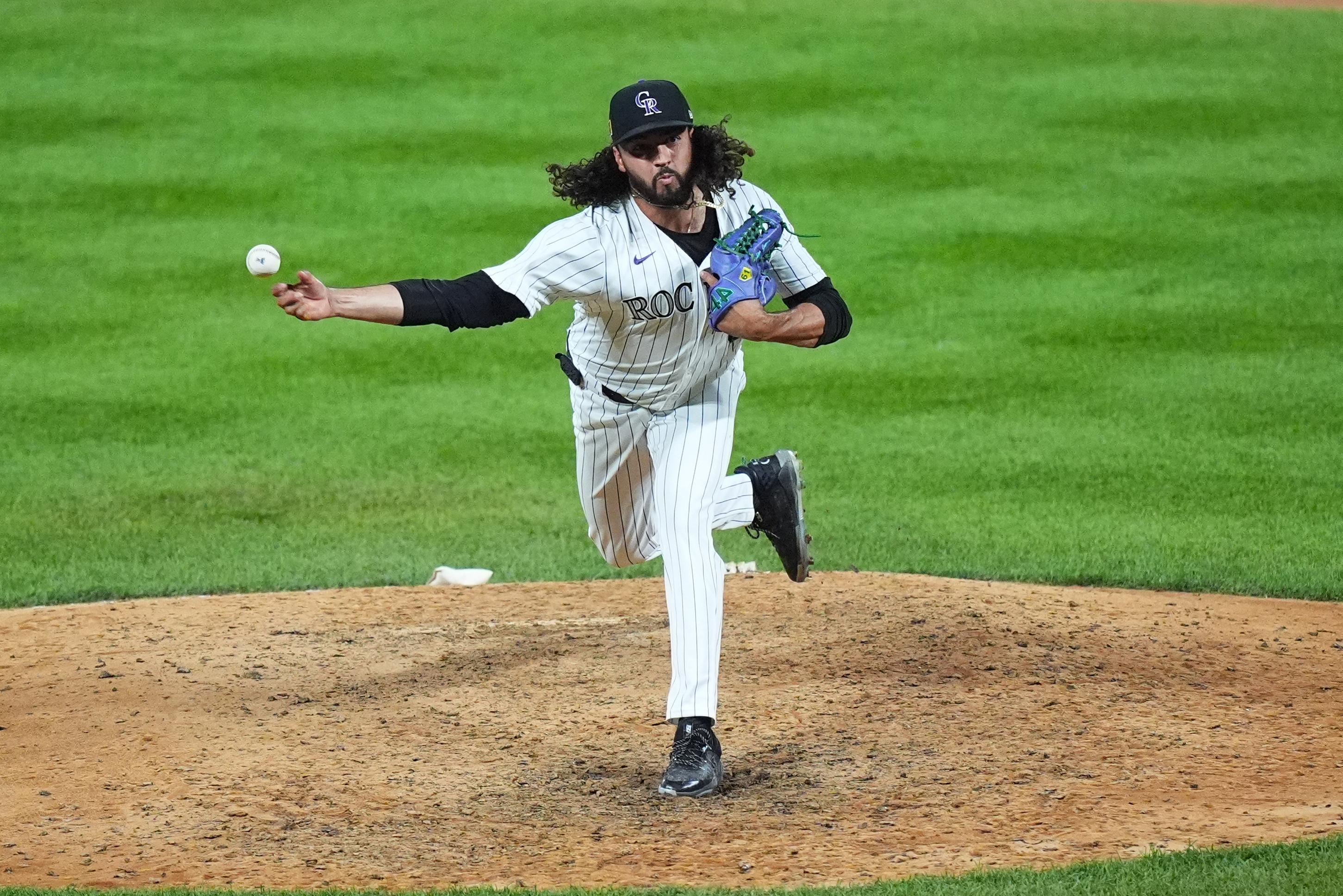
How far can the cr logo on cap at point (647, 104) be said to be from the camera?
4.67 meters

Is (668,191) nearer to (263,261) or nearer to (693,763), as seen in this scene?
(263,261)

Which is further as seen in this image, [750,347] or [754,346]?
[754,346]

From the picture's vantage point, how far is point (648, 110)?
15.3 feet

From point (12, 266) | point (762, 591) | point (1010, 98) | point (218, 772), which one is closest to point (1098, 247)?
point (1010, 98)

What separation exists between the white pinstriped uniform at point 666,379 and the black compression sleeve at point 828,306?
0.02m

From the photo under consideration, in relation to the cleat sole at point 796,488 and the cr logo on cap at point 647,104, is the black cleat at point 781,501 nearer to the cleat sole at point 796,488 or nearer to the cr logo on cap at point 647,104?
the cleat sole at point 796,488

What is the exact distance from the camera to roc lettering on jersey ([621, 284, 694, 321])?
188 inches

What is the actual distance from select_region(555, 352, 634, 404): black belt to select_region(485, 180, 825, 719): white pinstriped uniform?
0.02m

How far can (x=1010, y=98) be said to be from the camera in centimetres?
1589

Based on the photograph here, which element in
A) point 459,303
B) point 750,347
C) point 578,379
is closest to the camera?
point 459,303

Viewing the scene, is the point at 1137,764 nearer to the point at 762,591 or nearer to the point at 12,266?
the point at 762,591

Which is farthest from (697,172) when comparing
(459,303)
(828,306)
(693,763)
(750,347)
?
(750,347)

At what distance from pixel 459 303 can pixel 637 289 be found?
20.3 inches

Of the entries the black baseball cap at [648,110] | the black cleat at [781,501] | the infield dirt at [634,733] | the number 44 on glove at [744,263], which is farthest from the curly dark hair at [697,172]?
the infield dirt at [634,733]
